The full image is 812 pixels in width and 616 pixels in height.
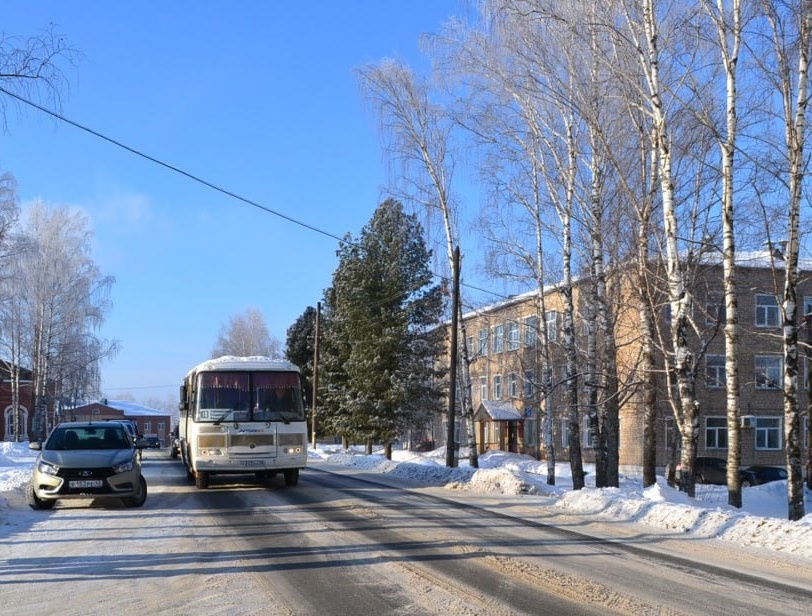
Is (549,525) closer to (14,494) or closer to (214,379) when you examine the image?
(214,379)

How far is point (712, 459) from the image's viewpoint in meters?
38.3

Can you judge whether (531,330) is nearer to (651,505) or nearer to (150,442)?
(150,442)

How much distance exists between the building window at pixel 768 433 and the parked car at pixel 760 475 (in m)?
8.99

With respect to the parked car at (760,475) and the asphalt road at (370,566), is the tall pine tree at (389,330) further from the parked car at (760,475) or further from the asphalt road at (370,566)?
the asphalt road at (370,566)

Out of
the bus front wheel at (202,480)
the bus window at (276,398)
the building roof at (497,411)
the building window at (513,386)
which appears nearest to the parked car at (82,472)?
the bus front wheel at (202,480)

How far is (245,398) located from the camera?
729 inches

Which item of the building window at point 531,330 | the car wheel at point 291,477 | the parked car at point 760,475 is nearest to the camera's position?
the car wheel at point 291,477

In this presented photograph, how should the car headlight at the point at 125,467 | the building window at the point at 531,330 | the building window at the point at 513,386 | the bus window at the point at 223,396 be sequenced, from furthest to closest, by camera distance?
the building window at the point at 513,386
the building window at the point at 531,330
the bus window at the point at 223,396
the car headlight at the point at 125,467

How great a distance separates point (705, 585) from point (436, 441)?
2445 inches

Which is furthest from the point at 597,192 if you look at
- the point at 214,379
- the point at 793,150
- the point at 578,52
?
the point at 214,379

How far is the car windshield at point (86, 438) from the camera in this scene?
1573cm

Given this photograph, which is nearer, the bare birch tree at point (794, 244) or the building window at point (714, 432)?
the bare birch tree at point (794, 244)

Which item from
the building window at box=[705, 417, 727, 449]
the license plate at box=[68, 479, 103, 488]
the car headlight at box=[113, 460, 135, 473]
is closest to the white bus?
the car headlight at box=[113, 460, 135, 473]

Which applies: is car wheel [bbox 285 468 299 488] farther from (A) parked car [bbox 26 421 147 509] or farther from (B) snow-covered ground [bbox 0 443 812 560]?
(A) parked car [bbox 26 421 147 509]
